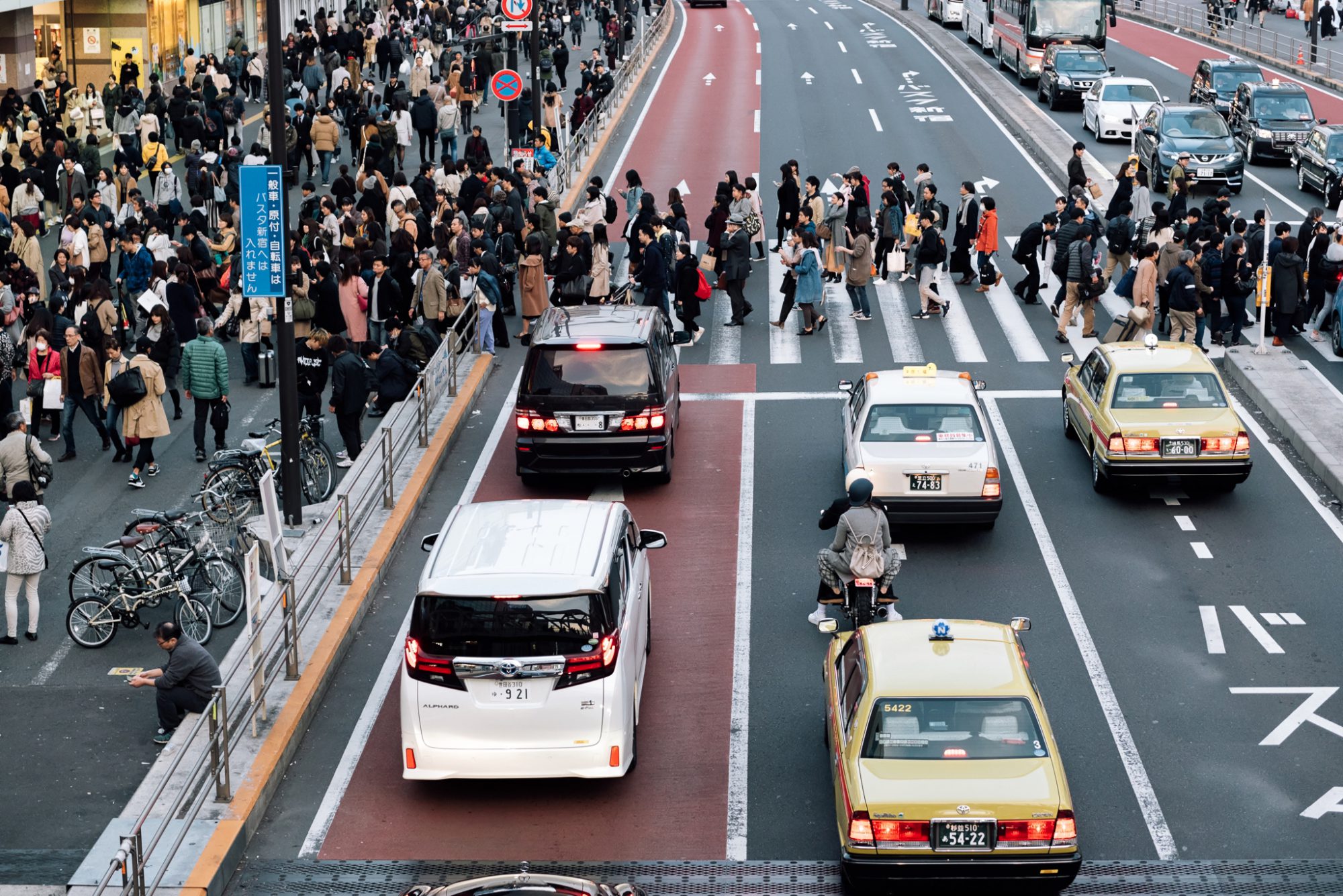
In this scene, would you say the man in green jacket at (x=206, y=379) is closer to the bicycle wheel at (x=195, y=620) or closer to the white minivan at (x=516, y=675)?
the bicycle wheel at (x=195, y=620)

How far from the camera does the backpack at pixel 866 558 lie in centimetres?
1481

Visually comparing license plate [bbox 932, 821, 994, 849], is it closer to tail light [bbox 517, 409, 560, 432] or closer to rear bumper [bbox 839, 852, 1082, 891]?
rear bumper [bbox 839, 852, 1082, 891]

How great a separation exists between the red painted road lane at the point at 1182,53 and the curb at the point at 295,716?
33.7 meters

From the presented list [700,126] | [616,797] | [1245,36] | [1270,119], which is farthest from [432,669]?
[1245,36]

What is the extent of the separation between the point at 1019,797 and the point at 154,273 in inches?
631

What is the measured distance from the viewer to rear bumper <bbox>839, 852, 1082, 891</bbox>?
10.7m

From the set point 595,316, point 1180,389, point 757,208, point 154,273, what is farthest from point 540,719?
point 757,208

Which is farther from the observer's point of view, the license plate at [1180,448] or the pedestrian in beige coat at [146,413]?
the pedestrian in beige coat at [146,413]

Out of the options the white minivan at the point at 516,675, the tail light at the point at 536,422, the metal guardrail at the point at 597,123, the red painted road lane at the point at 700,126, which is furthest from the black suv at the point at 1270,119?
the white minivan at the point at 516,675

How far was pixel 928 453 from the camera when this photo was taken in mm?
17156

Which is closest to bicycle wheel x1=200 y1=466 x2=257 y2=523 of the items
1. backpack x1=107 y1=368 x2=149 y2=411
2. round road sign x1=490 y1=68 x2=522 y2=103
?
backpack x1=107 y1=368 x2=149 y2=411

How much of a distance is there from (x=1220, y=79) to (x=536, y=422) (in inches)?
1223

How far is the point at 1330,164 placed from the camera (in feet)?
110

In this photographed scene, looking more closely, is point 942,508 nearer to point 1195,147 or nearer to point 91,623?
point 91,623
